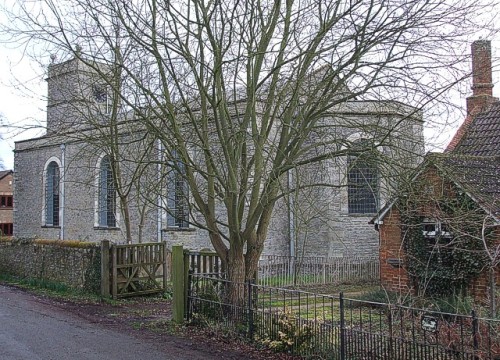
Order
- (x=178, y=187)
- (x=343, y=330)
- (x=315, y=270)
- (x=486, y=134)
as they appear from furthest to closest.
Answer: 1. (x=315, y=270)
2. (x=486, y=134)
3. (x=178, y=187)
4. (x=343, y=330)

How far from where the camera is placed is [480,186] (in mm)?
9898

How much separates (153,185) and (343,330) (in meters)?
5.51

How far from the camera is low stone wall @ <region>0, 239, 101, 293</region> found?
615 inches

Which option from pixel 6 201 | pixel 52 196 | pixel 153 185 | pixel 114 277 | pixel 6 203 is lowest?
pixel 114 277

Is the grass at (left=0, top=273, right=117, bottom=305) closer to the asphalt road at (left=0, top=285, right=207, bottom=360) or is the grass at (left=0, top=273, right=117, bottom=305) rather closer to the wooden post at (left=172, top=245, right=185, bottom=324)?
the asphalt road at (left=0, top=285, right=207, bottom=360)

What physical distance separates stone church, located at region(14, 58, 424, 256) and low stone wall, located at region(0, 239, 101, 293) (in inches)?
78.6

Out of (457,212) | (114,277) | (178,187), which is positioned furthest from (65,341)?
(457,212)

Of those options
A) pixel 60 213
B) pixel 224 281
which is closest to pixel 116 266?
pixel 224 281

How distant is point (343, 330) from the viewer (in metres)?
7.43

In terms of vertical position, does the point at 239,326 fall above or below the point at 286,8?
below

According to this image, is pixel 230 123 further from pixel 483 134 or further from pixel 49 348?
pixel 483 134

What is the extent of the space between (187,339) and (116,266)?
235 inches

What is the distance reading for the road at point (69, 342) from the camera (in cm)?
834

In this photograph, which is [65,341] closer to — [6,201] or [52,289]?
[52,289]
